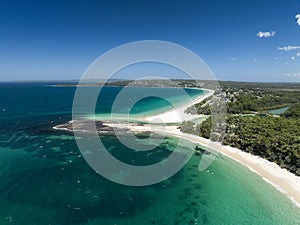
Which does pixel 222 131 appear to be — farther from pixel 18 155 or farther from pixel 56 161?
pixel 18 155

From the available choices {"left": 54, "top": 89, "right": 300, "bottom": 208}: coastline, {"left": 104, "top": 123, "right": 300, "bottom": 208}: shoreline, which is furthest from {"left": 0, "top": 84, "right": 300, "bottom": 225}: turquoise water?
{"left": 54, "top": 89, "right": 300, "bottom": 208}: coastline

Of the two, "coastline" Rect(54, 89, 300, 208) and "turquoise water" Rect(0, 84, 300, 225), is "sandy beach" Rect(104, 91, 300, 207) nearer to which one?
"coastline" Rect(54, 89, 300, 208)

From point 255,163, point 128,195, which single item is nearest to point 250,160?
point 255,163

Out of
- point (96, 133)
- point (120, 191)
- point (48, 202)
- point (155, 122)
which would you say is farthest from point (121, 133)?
point (48, 202)

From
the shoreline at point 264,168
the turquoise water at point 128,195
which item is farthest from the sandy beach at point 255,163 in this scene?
the turquoise water at point 128,195

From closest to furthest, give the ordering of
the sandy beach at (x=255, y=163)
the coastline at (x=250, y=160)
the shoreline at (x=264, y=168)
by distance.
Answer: the shoreline at (x=264, y=168)
the sandy beach at (x=255, y=163)
the coastline at (x=250, y=160)

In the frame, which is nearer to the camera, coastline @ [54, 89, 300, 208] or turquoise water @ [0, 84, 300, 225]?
turquoise water @ [0, 84, 300, 225]

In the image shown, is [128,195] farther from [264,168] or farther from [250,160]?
[250,160]

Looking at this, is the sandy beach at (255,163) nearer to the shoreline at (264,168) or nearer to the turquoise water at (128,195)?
the shoreline at (264,168)
